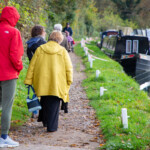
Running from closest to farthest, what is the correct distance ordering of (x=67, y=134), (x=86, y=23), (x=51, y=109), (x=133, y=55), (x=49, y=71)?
(x=49, y=71), (x=51, y=109), (x=67, y=134), (x=133, y=55), (x=86, y=23)

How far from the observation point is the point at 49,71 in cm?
671

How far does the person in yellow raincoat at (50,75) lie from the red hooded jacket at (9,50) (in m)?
1.13

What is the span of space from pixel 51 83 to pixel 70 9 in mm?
25847

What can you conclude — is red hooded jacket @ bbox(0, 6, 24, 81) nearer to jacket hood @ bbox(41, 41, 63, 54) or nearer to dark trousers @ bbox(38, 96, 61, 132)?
jacket hood @ bbox(41, 41, 63, 54)

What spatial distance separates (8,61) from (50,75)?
4.34 ft

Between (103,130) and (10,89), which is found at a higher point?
(10,89)

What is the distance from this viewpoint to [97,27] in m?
55.2

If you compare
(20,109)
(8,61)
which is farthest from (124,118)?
(20,109)

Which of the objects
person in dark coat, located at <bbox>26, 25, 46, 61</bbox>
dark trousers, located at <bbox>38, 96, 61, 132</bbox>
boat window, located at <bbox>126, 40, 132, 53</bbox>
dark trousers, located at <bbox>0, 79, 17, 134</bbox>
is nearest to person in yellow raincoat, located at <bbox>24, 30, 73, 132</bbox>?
dark trousers, located at <bbox>38, 96, 61, 132</bbox>

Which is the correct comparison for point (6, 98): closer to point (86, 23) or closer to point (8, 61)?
point (8, 61)

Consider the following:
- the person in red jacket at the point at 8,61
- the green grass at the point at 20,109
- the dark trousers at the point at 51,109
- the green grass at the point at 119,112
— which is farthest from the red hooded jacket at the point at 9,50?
the green grass at the point at 20,109

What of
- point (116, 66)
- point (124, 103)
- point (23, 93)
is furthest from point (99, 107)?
point (116, 66)

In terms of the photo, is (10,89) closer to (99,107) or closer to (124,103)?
(99,107)

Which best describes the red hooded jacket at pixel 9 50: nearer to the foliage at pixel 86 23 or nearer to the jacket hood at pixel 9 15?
the jacket hood at pixel 9 15
